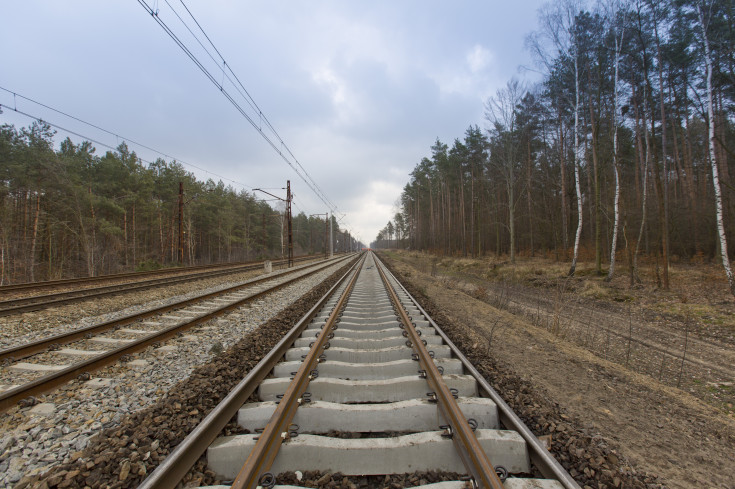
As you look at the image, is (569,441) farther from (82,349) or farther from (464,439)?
(82,349)

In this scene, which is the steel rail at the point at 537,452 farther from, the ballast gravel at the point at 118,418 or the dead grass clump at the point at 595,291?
the dead grass clump at the point at 595,291

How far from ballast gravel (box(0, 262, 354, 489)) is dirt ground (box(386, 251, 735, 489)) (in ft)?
11.7

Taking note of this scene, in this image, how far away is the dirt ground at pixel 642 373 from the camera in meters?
2.58

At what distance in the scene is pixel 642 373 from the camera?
5.04 m

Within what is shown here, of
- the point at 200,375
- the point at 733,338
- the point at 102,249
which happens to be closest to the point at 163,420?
the point at 200,375

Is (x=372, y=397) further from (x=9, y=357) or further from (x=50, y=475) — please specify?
(x=9, y=357)

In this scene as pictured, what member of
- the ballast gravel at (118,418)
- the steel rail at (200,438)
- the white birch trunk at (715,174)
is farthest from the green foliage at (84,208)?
the white birch trunk at (715,174)

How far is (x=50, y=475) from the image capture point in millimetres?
1971

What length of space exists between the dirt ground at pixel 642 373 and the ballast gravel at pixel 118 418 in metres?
3.57

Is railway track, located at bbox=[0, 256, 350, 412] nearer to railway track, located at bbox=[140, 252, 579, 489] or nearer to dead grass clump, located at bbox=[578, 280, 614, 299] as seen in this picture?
railway track, located at bbox=[140, 252, 579, 489]

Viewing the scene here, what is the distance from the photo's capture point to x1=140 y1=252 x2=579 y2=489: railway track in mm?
1870

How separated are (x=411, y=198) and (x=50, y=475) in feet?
217

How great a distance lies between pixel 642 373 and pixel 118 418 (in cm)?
726

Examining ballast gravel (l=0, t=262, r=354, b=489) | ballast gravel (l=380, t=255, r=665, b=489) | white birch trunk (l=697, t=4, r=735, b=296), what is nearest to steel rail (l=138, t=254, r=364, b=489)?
ballast gravel (l=0, t=262, r=354, b=489)
